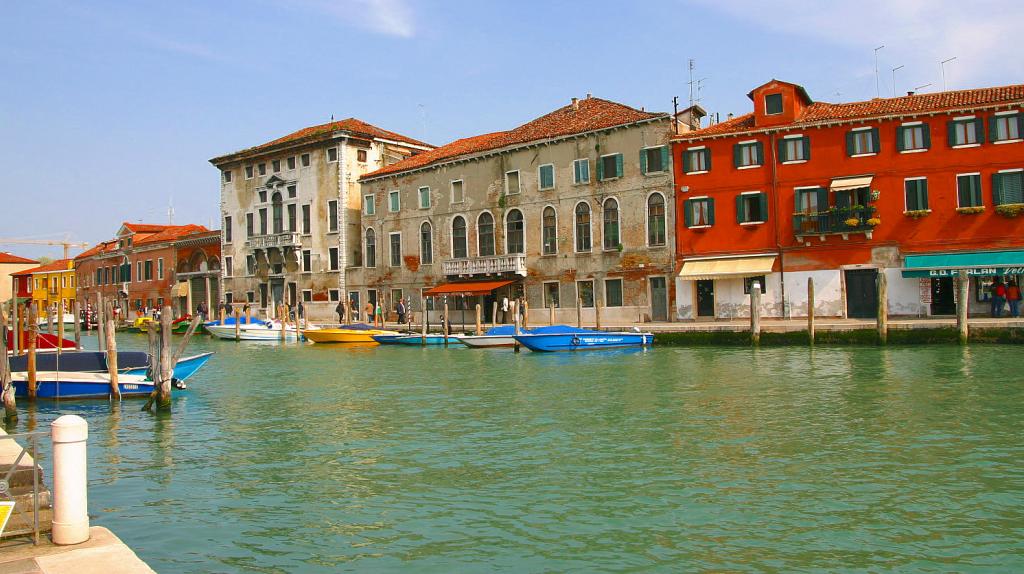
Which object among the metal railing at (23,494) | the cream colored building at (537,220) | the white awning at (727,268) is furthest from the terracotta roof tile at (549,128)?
the metal railing at (23,494)

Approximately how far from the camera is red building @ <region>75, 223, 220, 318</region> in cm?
5159

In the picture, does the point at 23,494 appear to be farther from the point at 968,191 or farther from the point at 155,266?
the point at 155,266

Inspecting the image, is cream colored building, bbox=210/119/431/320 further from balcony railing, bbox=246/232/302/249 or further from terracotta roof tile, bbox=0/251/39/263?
terracotta roof tile, bbox=0/251/39/263

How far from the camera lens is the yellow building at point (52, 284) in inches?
2694

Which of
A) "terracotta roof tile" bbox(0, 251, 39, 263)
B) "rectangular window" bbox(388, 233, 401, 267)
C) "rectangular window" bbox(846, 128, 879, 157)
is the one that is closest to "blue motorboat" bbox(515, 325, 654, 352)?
"rectangular window" bbox(846, 128, 879, 157)

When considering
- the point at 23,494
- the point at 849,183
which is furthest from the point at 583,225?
the point at 23,494

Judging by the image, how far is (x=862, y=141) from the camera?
27.4m

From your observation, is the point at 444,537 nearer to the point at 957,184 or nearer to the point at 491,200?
the point at 957,184

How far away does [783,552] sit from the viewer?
6598mm

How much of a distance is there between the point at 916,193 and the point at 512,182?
1598 centimetres

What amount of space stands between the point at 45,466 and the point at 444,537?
5.72 m

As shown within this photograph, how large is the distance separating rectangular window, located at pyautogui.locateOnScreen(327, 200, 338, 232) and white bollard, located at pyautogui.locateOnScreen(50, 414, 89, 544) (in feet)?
126

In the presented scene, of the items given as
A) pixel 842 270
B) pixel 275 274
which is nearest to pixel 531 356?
pixel 842 270

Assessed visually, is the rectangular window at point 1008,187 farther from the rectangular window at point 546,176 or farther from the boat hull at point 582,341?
the rectangular window at point 546,176
